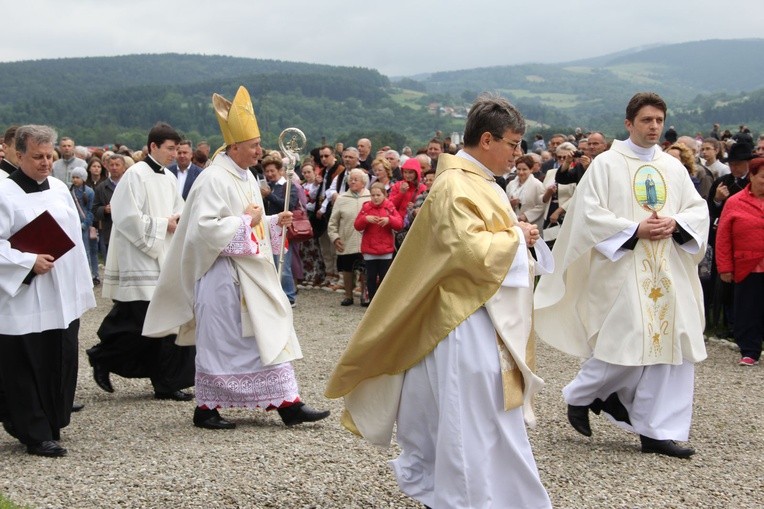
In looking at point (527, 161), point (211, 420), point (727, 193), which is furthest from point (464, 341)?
point (527, 161)

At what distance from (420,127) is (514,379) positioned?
5007 centimetres

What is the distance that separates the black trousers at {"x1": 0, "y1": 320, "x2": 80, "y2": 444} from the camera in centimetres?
646

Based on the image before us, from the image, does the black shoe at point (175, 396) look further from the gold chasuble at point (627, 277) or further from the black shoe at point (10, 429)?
the gold chasuble at point (627, 277)

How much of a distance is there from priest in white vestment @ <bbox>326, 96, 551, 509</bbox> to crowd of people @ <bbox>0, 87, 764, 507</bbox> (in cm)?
1

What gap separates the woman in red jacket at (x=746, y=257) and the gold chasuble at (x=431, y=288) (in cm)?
574

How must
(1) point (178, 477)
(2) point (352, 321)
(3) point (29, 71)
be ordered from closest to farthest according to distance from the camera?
(1) point (178, 477) → (2) point (352, 321) → (3) point (29, 71)

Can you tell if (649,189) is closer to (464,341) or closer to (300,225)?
(464,341)

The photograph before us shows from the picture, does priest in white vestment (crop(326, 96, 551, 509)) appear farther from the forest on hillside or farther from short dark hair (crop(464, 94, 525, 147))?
the forest on hillside

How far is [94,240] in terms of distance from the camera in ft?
54.9

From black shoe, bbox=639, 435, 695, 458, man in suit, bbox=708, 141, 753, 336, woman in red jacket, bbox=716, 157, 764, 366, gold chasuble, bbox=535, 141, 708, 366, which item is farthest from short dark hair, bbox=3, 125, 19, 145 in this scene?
man in suit, bbox=708, 141, 753, 336

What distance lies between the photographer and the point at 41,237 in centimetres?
646

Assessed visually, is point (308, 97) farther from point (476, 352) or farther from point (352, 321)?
point (476, 352)

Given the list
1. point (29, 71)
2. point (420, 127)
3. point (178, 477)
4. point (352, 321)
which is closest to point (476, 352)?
point (178, 477)

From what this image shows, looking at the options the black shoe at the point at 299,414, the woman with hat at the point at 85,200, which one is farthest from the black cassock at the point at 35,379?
the woman with hat at the point at 85,200
